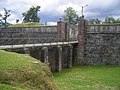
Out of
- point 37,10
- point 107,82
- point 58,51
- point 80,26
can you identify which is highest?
point 37,10

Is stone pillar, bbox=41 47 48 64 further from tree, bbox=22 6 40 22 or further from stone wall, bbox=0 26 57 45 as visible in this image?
tree, bbox=22 6 40 22

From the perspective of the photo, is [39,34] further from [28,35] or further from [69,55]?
[69,55]

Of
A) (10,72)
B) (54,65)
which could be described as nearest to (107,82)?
(54,65)

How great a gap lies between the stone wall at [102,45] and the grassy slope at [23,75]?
26.5m

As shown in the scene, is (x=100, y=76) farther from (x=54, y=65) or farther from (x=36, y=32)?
(x=36, y=32)

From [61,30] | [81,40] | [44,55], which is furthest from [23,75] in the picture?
[61,30]

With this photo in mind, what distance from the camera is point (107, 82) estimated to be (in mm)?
23375

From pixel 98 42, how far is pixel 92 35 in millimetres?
1131

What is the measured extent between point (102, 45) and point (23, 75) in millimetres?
27791

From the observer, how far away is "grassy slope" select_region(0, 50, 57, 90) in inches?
336

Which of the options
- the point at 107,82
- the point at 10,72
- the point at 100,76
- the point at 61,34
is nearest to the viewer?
the point at 10,72

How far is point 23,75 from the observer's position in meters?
8.83

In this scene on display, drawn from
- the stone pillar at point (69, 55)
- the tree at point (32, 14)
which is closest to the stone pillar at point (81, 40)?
the stone pillar at point (69, 55)

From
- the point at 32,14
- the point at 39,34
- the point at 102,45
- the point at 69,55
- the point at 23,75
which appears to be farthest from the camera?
the point at 32,14
